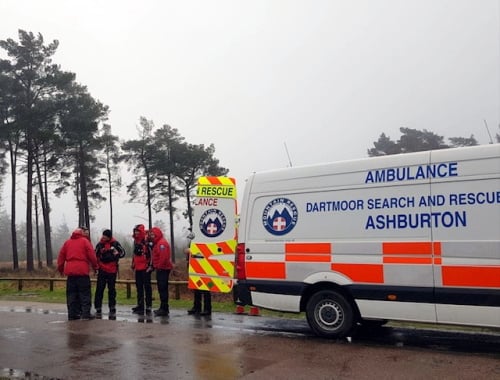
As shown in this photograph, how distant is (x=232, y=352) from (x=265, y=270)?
1565 millimetres

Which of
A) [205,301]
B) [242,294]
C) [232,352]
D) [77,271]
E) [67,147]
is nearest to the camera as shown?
[232,352]

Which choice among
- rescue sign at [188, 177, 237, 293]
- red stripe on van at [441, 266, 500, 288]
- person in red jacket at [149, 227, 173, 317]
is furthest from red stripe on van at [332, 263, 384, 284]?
person in red jacket at [149, 227, 173, 317]

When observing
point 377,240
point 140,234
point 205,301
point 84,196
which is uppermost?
point 84,196

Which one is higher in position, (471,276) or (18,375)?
(471,276)

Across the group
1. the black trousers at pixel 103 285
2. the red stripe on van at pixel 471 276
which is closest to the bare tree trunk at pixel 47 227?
the black trousers at pixel 103 285

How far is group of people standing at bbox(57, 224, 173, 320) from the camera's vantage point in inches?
401

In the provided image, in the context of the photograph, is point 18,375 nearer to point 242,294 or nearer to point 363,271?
point 242,294

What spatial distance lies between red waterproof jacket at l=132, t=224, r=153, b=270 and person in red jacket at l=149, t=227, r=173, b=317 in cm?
29

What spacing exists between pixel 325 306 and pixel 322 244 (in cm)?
87

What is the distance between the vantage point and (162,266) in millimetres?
10719

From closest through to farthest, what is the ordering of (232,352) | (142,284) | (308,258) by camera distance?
(232,352)
(308,258)
(142,284)

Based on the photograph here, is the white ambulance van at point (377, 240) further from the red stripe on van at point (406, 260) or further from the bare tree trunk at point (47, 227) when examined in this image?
the bare tree trunk at point (47, 227)

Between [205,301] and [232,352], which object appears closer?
[232,352]

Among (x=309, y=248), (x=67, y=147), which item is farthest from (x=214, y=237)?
(x=67, y=147)
